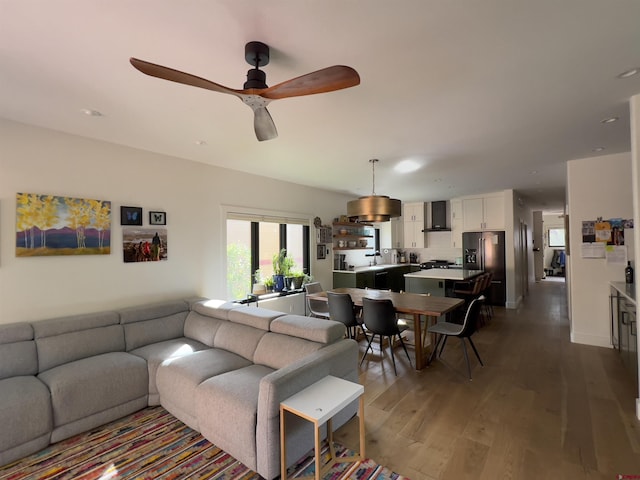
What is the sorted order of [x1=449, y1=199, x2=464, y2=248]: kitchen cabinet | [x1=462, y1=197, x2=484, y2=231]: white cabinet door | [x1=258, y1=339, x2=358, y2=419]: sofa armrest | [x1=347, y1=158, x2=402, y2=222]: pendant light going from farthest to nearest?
[x1=449, y1=199, x2=464, y2=248]: kitchen cabinet, [x1=462, y1=197, x2=484, y2=231]: white cabinet door, [x1=347, y1=158, x2=402, y2=222]: pendant light, [x1=258, y1=339, x2=358, y2=419]: sofa armrest

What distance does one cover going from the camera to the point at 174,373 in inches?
98.0

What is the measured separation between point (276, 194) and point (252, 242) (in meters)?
0.93

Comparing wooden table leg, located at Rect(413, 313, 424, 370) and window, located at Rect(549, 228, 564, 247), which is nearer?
wooden table leg, located at Rect(413, 313, 424, 370)

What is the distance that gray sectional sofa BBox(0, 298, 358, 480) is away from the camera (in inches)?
76.3

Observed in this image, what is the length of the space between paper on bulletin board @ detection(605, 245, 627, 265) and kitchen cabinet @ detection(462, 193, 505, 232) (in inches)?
104

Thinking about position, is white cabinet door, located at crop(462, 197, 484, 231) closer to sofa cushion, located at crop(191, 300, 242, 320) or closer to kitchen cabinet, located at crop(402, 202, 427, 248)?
kitchen cabinet, located at crop(402, 202, 427, 248)

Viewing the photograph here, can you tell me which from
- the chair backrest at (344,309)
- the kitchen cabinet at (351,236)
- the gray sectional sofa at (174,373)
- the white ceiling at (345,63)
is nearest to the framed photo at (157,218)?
the white ceiling at (345,63)

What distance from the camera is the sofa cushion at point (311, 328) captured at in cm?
246

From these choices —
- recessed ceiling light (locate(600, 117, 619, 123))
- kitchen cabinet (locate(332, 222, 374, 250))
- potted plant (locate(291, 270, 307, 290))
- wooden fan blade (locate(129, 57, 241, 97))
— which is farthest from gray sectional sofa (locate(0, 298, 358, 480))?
kitchen cabinet (locate(332, 222, 374, 250))

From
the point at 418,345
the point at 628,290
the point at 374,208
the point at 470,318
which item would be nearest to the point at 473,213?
the point at 628,290

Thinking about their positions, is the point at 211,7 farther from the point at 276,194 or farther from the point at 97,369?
the point at 276,194

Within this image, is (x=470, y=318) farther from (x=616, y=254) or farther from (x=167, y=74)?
(x=167, y=74)

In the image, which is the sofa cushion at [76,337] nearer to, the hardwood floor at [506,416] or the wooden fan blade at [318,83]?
the hardwood floor at [506,416]

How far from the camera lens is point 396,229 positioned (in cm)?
851
